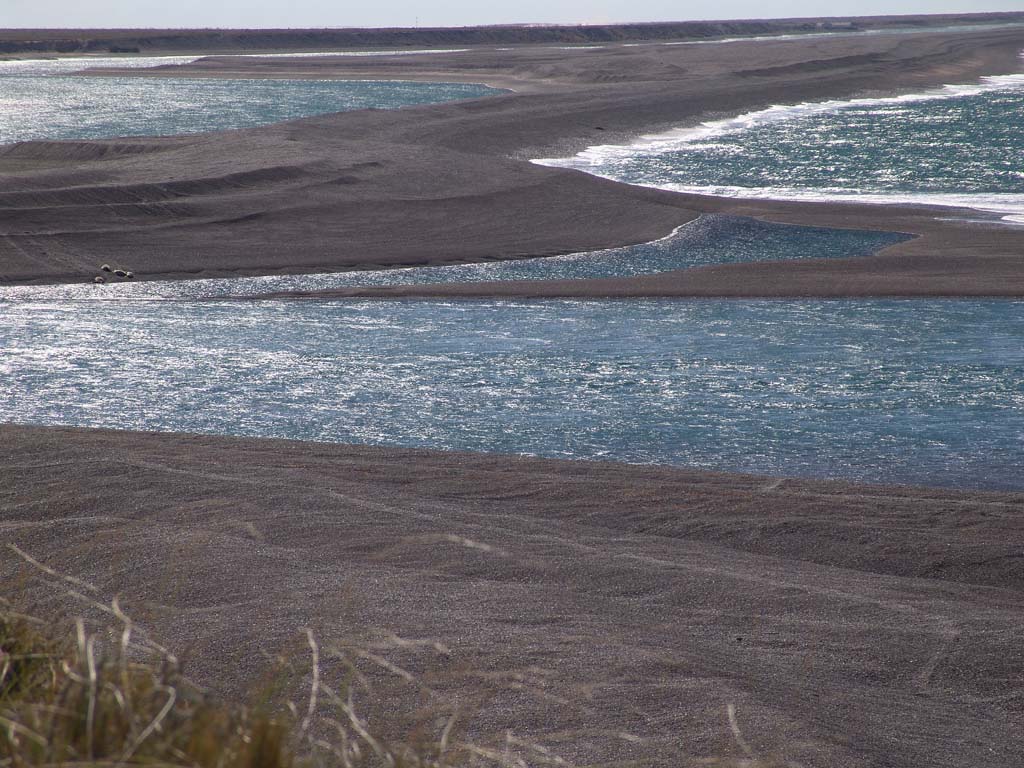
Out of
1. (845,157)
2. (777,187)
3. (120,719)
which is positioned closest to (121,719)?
(120,719)

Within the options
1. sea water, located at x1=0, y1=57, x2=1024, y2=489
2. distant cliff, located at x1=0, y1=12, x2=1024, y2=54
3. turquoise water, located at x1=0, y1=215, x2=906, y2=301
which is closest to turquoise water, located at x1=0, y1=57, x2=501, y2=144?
turquoise water, located at x1=0, y1=215, x2=906, y2=301

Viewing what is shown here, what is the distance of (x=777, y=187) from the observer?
27.4 meters

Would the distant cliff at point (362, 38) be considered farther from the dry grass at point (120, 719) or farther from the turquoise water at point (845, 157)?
the dry grass at point (120, 719)

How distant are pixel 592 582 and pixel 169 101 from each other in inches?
1945

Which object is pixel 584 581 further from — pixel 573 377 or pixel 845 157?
pixel 845 157

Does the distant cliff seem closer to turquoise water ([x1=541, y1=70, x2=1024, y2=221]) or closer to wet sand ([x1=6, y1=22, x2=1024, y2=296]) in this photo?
turquoise water ([x1=541, y1=70, x2=1024, y2=221])

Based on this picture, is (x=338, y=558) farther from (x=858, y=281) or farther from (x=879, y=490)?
(x=858, y=281)

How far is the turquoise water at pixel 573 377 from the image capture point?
405 inches

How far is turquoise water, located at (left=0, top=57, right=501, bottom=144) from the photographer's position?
39094 millimetres

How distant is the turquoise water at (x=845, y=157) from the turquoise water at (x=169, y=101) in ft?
47.5

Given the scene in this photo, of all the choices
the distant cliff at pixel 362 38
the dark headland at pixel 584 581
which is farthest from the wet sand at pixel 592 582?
the distant cliff at pixel 362 38

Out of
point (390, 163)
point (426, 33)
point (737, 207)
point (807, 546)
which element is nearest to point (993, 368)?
point (807, 546)

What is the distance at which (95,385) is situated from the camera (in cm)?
1203

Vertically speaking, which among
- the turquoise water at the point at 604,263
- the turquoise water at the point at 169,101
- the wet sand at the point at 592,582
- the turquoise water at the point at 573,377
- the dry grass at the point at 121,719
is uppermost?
the turquoise water at the point at 169,101
